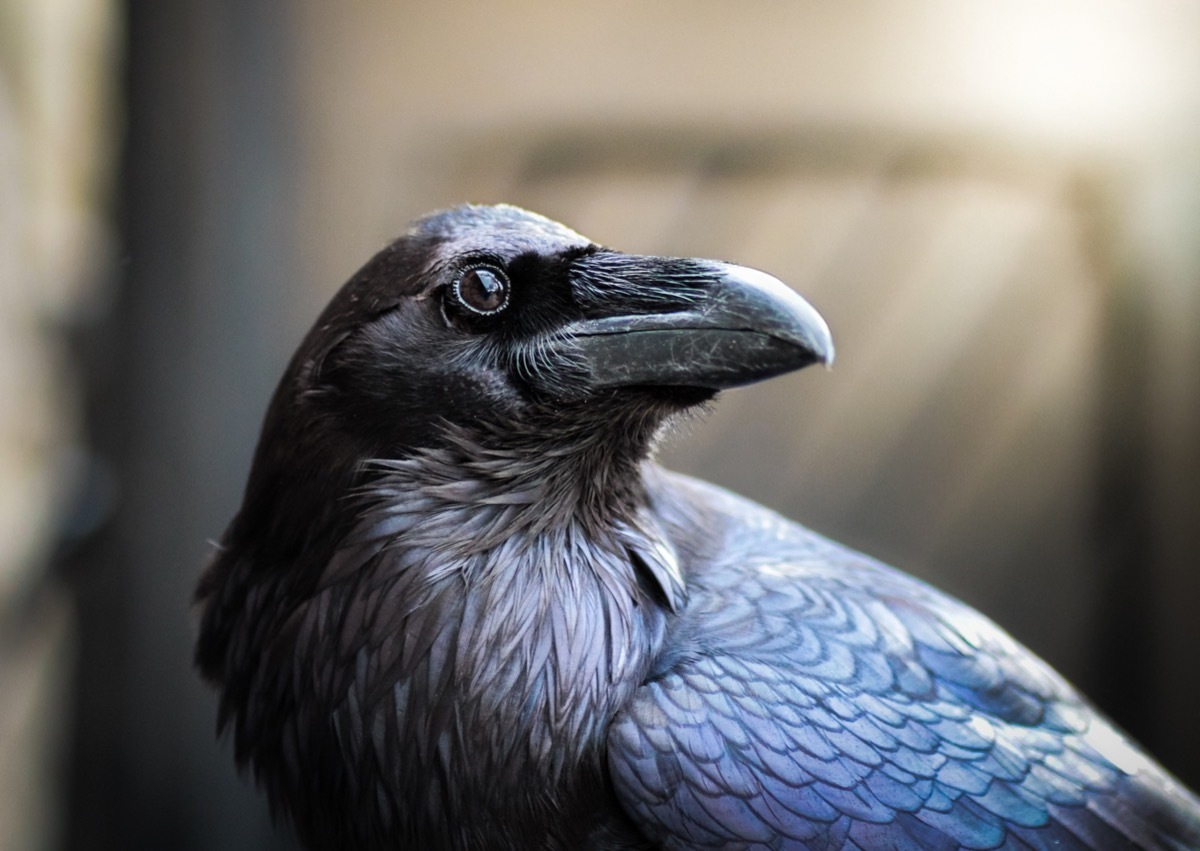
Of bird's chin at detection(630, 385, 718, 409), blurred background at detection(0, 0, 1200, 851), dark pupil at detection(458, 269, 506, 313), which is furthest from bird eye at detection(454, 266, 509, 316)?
blurred background at detection(0, 0, 1200, 851)

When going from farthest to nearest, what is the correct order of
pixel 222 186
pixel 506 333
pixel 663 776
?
1. pixel 222 186
2. pixel 506 333
3. pixel 663 776

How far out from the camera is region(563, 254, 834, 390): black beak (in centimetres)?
81

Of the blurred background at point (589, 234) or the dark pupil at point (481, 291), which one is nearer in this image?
the dark pupil at point (481, 291)

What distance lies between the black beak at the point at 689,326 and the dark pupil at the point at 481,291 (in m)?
0.08

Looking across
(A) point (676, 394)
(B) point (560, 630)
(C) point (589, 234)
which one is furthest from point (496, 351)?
(C) point (589, 234)

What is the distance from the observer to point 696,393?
0.89 m

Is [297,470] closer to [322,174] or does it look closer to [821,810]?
[821,810]

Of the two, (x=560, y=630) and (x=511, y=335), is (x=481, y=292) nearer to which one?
(x=511, y=335)

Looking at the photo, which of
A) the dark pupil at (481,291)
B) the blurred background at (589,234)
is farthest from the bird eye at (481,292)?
the blurred background at (589,234)

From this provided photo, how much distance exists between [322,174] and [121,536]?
816 mm

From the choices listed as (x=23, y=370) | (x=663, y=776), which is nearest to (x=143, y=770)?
(x=23, y=370)

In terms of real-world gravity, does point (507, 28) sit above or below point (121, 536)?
above

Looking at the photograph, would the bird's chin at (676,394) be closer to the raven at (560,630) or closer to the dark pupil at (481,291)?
the raven at (560,630)

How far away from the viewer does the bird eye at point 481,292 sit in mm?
913
